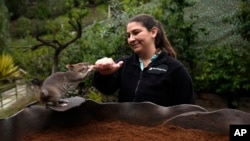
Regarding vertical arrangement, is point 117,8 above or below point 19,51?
above

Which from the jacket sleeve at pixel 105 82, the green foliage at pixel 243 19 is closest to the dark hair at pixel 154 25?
the jacket sleeve at pixel 105 82

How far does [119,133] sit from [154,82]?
52 cm

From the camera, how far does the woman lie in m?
2.02

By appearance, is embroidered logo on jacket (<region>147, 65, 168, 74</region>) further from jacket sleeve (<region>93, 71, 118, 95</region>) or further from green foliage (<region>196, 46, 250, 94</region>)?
green foliage (<region>196, 46, 250, 94</region>)

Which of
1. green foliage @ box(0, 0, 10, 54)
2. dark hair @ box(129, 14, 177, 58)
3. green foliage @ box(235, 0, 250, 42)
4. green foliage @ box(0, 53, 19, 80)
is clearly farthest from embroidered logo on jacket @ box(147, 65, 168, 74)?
green foliage @ box(0, 0, 10, 54)

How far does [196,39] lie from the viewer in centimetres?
605

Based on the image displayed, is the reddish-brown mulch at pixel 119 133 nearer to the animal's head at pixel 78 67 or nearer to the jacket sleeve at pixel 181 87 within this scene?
the animal's head at pixel 78 67

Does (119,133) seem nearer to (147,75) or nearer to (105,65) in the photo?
(105,65)

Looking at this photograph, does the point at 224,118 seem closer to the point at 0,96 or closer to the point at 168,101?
the point at 168,101

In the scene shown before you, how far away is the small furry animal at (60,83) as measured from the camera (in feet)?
4.87

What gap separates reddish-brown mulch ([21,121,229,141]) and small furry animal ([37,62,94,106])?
0.41ft

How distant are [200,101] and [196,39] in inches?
32.8

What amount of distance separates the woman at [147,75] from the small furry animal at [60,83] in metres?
0.31

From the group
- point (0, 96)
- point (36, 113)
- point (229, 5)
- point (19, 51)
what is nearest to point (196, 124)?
point (36, 113)
